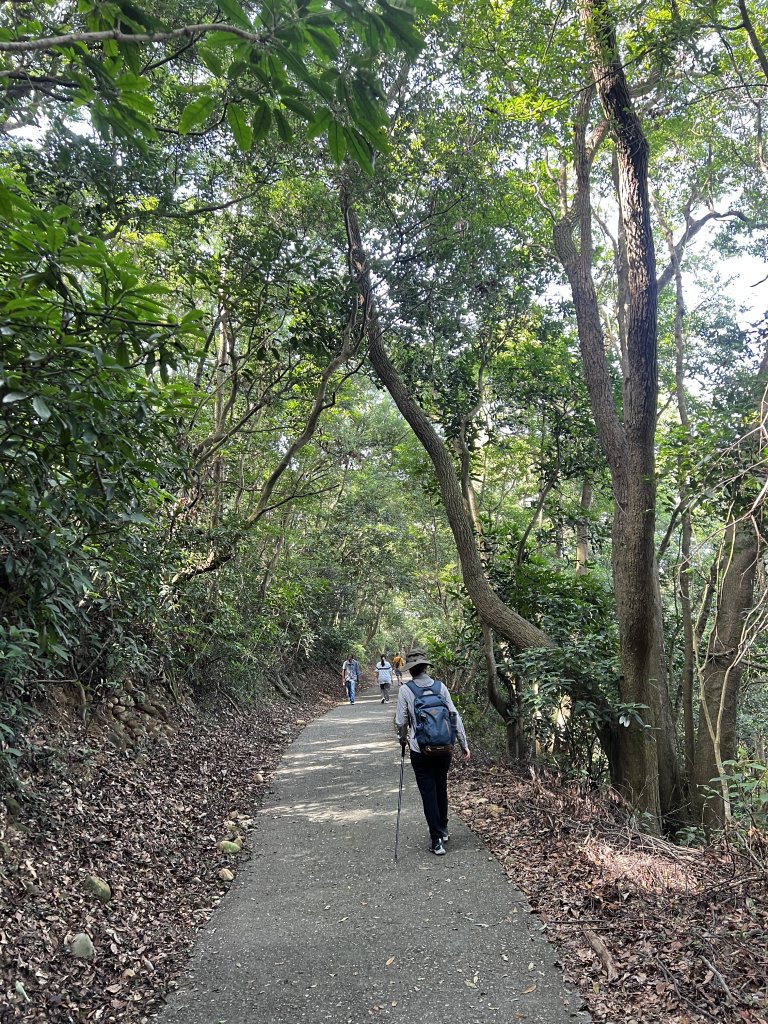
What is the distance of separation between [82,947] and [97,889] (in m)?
0.60

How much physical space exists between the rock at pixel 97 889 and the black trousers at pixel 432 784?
2510 mm

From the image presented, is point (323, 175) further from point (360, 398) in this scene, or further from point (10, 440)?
point (360, 398)


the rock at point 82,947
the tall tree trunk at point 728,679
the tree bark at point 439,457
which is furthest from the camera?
the tree bark at point 439,457

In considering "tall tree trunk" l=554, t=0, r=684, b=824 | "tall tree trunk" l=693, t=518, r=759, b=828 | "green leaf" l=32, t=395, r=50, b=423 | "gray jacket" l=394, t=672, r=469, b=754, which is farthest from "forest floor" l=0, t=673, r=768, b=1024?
"green leaf" l=32, t=395, r=50, b=423

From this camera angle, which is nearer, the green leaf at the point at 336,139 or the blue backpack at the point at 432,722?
the green leaf at the point at 336,139

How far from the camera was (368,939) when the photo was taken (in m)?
3.79

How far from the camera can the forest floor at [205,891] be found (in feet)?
9.80

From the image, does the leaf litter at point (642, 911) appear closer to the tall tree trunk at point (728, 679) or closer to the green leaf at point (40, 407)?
the tall tree trunk at point (728, 679)

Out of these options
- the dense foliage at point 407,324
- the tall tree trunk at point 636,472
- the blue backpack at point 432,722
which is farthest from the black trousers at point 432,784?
the tall tree trunk at point 636,472

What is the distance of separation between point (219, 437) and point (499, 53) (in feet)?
19.2

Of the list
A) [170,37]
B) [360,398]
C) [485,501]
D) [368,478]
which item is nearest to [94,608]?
[170,37]

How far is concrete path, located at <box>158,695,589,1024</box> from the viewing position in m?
3.10

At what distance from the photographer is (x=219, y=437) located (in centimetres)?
862

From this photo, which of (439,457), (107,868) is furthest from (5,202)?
(439,457)
